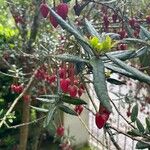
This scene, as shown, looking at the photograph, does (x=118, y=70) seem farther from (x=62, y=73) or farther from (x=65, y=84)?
(x=62, y=73)

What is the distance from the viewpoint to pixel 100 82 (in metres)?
1.00

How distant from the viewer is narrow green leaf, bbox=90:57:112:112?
967 millimetres

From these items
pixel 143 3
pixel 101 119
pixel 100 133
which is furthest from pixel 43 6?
pixel 100 133

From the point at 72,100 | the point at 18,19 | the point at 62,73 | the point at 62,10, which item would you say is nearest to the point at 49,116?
the point at 72,100

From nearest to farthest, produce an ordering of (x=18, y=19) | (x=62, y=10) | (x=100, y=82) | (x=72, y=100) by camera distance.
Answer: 1. (x=100, y=82)
2. (x=72, y=100)
3. (x=62, y=10)
4. (x=18, y=19)

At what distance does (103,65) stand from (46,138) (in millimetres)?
4013

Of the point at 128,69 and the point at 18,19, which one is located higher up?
the point at 18,19

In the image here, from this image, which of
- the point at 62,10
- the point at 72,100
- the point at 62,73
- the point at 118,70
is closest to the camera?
the point at 118,70

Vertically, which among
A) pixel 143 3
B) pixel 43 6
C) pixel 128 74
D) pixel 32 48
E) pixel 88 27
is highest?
pixel 143 3

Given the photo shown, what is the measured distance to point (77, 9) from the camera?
1.75 meters

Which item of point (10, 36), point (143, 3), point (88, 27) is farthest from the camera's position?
point (10, 36)

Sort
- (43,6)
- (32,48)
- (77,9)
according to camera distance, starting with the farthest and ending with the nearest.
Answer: (32,48) < (77,9) < (43,6)

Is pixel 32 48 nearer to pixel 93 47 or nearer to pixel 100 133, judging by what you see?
pixel 93 47

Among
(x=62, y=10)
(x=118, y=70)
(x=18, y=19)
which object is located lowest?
(x=118, y=70)
